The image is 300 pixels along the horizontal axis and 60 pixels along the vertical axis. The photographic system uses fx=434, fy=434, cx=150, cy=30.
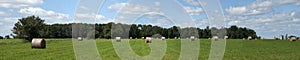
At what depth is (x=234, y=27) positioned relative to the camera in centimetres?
15350

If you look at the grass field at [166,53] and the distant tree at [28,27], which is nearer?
the grass field at [166,53]

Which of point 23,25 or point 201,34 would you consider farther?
point 201,34

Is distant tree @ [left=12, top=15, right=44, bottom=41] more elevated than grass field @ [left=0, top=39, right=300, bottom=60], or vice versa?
distant tree @ [left=12, top=15, right=44, bottom=41]

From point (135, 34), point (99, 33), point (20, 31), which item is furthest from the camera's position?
point (99, 33)

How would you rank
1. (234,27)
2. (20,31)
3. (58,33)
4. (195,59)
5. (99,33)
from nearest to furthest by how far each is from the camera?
(195,59) → (20,31) → (99,33) → (58,33) → (234,27)

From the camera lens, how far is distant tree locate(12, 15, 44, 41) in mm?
85719

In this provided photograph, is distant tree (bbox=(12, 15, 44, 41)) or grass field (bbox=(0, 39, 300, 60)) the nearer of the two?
grass field (bbox=(0, 39, 300, 60))

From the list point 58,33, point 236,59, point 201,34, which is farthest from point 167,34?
point 236,59

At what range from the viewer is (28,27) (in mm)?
86625

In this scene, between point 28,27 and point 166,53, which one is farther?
point 28,27

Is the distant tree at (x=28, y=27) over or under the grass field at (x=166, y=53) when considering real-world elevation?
over

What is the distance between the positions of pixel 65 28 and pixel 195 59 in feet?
423

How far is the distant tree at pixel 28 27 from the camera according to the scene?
281 ft

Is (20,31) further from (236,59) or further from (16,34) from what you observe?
(236,59)
